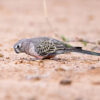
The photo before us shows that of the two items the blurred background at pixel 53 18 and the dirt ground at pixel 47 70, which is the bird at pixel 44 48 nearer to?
the dirt ground at pixel 47 70

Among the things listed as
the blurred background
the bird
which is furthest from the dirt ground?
the bird

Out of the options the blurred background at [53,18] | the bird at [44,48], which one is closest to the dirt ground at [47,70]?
the blurred background at [53,18]

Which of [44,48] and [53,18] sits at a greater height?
[44,48]

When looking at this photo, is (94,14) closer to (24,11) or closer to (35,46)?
(24,11)

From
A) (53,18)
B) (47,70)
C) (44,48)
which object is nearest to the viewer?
(47,70)

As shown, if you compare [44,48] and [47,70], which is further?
[44,48]

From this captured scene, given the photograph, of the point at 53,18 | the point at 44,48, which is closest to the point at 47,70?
the point at 44,48

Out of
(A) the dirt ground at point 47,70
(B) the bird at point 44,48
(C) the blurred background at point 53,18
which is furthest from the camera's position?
(C) the blurred background at point 53,18

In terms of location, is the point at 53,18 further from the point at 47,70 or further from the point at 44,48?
the point at 47,70

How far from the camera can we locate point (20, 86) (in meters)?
5.71

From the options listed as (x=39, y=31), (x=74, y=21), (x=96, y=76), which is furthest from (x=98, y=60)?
Result: (x=74, y=21)

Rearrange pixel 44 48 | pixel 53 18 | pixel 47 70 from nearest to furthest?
pixel 47 70 < pixel 44 48 < pixel 53 18

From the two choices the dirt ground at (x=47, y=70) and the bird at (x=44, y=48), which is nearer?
the dirt ground at (x=47, y=70)

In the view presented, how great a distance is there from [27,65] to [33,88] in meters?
1.94
